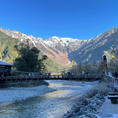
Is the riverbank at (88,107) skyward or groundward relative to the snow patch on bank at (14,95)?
skyward

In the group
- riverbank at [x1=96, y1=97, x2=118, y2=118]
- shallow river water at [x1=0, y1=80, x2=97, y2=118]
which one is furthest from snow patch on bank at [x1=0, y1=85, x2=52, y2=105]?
riverbank at [x1=96, y1=97, x2=118, y2=118]

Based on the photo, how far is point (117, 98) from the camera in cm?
883

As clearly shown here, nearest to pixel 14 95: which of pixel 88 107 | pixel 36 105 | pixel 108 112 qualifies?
pixel 36 105

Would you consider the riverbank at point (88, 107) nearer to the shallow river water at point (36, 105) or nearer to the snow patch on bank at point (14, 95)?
the shallow river water at point (36, 105)

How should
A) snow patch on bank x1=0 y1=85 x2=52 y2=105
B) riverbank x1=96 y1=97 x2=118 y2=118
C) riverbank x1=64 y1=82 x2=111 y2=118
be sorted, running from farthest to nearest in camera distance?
snow patch on bank x1=0 y1=85 x2=52 y2=105
riverbank x1=64 y1=82 x2=111 y2=118
riverbank x1=96 y1=97 x2=118 y2=118

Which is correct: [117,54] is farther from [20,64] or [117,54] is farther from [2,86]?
[2,86]

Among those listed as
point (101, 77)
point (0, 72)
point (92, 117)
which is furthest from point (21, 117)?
point (0, 72)

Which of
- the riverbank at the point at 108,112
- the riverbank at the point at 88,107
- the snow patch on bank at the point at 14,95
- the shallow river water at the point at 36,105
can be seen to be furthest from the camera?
the snow patch on bank at the point at 14,95

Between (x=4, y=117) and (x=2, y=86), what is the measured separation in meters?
23.3

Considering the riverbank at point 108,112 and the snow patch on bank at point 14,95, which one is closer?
the riverbank at point 108,112

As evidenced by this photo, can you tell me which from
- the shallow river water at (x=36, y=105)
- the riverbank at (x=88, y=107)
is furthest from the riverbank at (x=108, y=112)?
the shallow river water at (x=36, y=105)

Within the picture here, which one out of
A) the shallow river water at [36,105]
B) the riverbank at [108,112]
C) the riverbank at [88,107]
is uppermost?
the riverbank at [108,112]

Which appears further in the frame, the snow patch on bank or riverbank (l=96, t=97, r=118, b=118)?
the snow patch on bank

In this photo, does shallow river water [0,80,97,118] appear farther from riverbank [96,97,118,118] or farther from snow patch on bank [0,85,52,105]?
riverbank [96,97,118,118]
